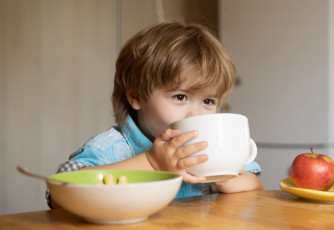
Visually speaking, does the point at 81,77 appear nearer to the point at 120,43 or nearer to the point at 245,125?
the point at 120,43

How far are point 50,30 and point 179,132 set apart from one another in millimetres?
2211

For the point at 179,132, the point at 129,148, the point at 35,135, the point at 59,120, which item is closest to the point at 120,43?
the point at 59,120

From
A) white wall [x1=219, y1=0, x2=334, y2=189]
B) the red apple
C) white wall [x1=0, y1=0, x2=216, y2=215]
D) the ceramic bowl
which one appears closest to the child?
the red apple

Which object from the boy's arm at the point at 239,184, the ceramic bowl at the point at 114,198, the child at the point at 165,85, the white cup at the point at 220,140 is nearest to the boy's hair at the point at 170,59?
the child at the point at 165,85

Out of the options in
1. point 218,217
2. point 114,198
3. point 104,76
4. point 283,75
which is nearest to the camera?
point 114,198

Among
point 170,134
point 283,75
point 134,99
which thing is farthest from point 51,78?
point 170,134

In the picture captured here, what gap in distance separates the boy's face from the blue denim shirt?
0.06 meters

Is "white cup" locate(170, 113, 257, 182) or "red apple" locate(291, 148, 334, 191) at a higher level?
"white cup" locate(170, 113, 257, 182)

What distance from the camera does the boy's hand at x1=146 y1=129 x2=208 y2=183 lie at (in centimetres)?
63

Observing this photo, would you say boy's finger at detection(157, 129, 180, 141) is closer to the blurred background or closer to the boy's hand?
the boy's hand

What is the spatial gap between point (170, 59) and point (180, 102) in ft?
0.36

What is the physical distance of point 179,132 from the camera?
0.65 meters

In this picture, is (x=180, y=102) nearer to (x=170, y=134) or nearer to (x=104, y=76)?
(x=170, y=134)

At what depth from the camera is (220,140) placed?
2.04 feet
